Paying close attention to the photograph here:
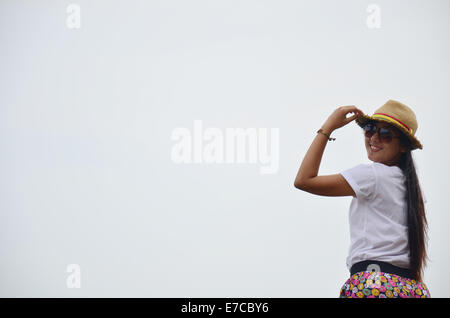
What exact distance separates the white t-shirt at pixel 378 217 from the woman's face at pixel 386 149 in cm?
12

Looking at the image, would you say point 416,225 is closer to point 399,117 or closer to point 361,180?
point 361,180

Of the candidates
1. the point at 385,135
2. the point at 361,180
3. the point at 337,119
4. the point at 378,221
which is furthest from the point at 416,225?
the point at 337,119

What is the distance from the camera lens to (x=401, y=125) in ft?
6.78

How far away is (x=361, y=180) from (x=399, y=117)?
366 mm

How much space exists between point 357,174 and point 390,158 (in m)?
0.26

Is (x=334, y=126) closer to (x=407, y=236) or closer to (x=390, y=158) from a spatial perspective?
(x=390, y=158)

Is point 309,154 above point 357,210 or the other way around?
above

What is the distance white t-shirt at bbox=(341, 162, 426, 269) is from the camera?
1894 millimetres

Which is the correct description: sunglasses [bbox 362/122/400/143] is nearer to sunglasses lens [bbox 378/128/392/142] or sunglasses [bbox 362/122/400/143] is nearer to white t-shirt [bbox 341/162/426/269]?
sunglasses lens [bbox 378/128/392/142]

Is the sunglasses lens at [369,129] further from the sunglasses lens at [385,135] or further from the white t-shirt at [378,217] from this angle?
the white t-shirt at [378,217]

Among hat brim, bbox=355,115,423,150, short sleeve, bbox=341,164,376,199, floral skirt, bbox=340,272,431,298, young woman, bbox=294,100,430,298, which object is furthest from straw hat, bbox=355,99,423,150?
floral skirt, bbox=340,272,431,298

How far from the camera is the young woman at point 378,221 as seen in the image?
1.87 metres
